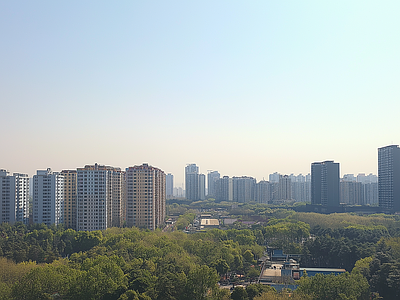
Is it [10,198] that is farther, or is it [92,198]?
[10,198]

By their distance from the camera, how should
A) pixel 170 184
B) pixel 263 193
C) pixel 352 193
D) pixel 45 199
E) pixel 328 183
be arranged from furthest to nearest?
pixel 170 184 < pixel 263 193 < pixel 352 193 < pixel 328 183 < pixel 45 199

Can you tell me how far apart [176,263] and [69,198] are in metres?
18.0

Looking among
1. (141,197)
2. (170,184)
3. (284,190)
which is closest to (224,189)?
(284,190)

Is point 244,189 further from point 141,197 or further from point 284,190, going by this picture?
point 141,197

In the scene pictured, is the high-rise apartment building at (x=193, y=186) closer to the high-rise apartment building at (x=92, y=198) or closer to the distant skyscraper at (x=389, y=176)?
the distant skyscraper at (x=389, y=176)

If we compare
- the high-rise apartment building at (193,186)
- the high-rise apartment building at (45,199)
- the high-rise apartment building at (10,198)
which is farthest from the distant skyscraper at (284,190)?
the high-rise apartment building at (10,198)

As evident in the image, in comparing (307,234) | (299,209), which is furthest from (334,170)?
(307,234)

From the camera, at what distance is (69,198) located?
100 ft

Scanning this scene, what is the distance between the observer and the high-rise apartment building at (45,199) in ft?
91.6

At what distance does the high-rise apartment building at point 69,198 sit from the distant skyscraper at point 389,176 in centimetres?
3201

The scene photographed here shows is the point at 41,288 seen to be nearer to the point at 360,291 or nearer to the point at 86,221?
the point at 360,291

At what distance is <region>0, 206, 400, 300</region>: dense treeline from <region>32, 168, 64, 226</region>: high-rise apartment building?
1.58m

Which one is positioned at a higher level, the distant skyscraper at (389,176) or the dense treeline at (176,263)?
the distant skyscraper at (389,176)

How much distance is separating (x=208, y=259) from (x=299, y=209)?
108 ft
